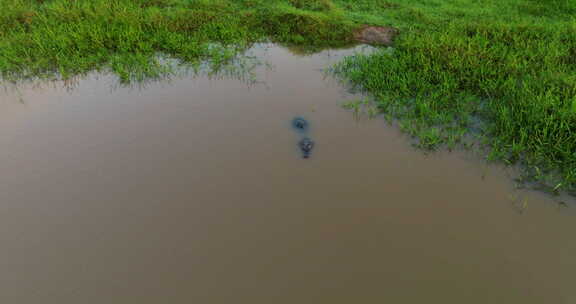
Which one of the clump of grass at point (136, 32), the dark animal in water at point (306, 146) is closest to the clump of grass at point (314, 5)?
the clump of grass at point (136, 32)

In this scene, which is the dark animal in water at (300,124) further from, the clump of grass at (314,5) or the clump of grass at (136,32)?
the clump of grass at (314,5)

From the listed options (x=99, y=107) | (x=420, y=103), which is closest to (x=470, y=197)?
(x=420, y=103)

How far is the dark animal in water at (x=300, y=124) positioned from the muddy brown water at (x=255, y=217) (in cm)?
13

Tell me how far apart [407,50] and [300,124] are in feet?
10.7

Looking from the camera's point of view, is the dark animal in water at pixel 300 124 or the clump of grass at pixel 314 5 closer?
the dark animal in water at pixel 300 124

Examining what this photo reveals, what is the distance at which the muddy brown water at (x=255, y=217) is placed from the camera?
2.22 metres

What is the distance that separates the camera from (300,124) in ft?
12.5

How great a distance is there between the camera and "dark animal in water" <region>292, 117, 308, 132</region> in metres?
3.80

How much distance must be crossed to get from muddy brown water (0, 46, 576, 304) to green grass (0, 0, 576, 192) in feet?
2.28

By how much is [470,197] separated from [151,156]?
3.24 metres

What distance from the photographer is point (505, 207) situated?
2812mm

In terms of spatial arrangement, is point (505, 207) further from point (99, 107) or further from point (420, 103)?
point (99, 107)

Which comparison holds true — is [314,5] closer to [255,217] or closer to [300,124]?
[300,124]

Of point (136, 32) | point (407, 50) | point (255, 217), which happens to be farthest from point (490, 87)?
point (136, 32)
